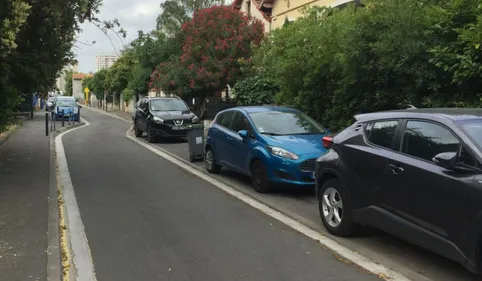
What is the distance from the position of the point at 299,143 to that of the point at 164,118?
33.2 feet

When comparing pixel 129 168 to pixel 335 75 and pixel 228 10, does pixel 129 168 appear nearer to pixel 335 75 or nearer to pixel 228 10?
pixel 335 75

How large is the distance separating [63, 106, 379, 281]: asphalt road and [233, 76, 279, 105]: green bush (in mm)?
7170

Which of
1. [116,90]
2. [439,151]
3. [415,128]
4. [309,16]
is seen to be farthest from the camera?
[116,90]

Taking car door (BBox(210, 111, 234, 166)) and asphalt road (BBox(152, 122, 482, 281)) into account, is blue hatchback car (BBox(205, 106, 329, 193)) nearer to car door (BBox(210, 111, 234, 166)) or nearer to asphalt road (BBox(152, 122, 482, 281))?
car door (BBox(210, 111, 234, 166))

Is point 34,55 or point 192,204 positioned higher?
point 34,55

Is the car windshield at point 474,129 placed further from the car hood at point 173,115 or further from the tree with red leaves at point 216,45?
the tree with red leaves at point 216,45

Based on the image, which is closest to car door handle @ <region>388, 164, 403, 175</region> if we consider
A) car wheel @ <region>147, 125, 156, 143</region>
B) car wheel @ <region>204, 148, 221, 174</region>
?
car wheel @ <region>204, 148, 221, 174</region>

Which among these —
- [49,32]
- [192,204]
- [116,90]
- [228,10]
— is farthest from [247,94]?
[116,90]

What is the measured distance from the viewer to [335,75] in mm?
11023

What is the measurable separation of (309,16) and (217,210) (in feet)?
24.0

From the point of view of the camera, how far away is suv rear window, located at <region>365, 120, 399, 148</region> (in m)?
5.47

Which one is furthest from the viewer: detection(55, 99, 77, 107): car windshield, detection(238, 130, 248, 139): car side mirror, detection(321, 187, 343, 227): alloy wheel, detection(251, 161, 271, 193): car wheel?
detection(55, 99, 77, 107): car windshield

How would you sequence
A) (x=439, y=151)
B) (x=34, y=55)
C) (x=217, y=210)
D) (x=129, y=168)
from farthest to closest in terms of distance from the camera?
(x=129, y=168) → (x=34, y=55) → (x=217, y=210) → (x=439, y=151)

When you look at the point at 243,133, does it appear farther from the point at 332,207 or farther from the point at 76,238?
the point at 76,238
